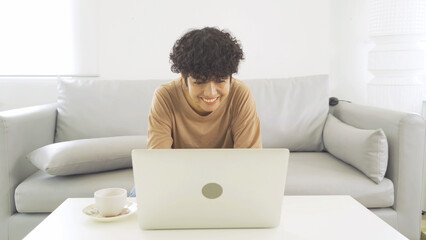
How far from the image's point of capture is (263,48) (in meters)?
2.72

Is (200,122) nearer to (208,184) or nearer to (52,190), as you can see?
(208,184)

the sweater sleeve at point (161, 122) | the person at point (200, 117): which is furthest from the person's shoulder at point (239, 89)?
the sweater sleeve at point (161, 122)

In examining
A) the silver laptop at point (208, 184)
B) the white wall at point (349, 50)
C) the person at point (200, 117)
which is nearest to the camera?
the silver laptop at point (208, 184)

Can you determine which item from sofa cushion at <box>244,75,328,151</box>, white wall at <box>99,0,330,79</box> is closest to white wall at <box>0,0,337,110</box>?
white wall at <box>99,0,330,79</box>

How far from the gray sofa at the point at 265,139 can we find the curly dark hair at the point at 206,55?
751mm

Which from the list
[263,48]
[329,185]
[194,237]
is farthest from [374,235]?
[263,48]

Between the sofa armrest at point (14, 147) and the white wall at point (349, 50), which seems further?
the white wall at point (349, 50)

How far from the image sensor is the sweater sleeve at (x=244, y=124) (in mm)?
1436

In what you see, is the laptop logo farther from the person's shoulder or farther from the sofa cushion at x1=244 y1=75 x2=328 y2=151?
the sofa cushion at x1=244 y1=75 x2=328 y2=151

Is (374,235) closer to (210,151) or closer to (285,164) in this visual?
(285,164)

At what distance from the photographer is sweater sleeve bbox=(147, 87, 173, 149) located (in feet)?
4.67

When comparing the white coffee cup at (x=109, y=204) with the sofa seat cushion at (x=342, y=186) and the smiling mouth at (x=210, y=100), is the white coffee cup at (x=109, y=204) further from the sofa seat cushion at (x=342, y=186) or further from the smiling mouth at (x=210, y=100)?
the sofa seat cushion at (x=342, y=186)

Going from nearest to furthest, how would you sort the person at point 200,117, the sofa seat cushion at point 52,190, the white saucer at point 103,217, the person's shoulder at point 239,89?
the white saucer at point 103,217
the person at point 200,117
the person's shoulder at point 239,89
the sofa seat cushion at point 52,190

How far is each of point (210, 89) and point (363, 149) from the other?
927 mm
